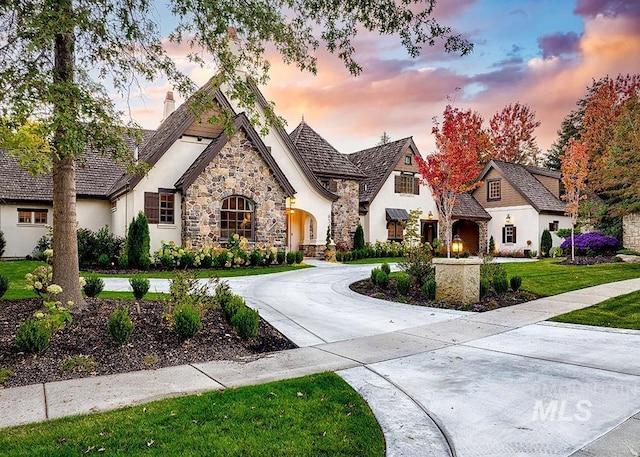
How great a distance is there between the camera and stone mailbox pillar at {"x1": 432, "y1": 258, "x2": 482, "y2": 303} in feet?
30.5

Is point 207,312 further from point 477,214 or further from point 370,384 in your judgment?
point 477,214

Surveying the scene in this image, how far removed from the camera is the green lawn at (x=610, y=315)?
7414 millimetres

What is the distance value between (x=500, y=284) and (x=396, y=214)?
55.1ft

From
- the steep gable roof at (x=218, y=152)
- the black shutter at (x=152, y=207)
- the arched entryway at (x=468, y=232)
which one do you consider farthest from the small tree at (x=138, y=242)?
the arched entryway at (x=468, y=232)

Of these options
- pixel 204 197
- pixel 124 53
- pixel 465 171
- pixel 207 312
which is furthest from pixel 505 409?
pixel 465 171

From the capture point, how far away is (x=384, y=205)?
26.7 metres

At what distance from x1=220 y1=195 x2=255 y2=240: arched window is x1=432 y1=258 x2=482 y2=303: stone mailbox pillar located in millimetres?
11359

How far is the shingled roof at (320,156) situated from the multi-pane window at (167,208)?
8.47 metres

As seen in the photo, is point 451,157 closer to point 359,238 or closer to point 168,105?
point 359,238

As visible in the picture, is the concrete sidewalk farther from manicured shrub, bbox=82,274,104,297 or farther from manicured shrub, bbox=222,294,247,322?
manicured shrub, bbox=82,274,104,297

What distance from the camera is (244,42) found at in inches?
297

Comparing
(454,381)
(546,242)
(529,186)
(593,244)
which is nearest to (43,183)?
(454,381)

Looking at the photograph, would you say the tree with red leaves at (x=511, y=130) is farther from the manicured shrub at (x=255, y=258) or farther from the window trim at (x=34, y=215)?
the window trim at (x=34, y=215)

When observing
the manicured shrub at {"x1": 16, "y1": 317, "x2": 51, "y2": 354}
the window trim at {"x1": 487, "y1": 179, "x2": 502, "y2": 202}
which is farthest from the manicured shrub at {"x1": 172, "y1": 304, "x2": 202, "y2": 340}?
the window trim at {"x1": 487, "y1": 179, "x2": 502, "y2": 202}
